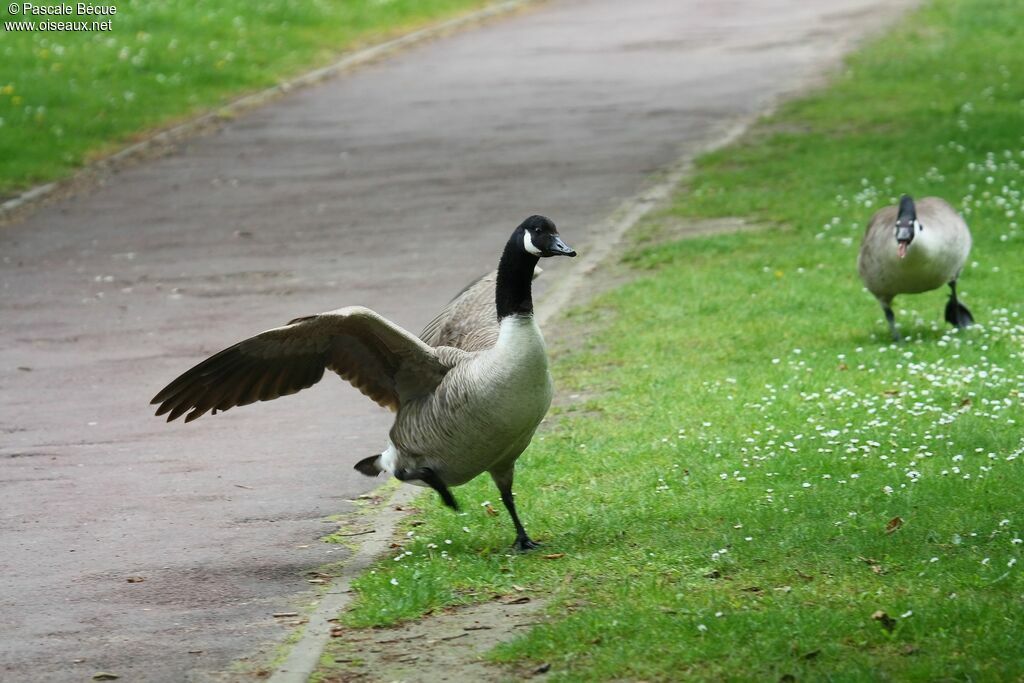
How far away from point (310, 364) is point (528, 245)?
51.0 inches

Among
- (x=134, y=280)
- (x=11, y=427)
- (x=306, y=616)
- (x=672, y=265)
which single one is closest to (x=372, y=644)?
(x=306, y=616)

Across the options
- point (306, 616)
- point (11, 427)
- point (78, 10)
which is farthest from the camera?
point (78, 10)

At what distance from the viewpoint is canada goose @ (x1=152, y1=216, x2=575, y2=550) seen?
633 cm

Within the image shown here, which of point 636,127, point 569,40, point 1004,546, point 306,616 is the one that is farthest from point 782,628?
point 569,40

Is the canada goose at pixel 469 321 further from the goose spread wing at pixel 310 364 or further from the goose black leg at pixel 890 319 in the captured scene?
the goose black leg at pixel 890 319

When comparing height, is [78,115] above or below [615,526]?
above

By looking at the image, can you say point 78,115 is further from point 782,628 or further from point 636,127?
point 782,628

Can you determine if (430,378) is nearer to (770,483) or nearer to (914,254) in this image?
(770,483)

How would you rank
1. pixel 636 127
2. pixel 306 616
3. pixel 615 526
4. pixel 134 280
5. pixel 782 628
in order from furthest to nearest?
1. pixel 636 127
2. pixel 134 280
3. pixel 615 526
4. pixel 306 616
5. pixel 782 628

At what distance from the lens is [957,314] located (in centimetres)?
992

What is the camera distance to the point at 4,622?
6.29 metres

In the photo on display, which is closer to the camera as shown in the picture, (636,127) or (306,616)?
(306,616)

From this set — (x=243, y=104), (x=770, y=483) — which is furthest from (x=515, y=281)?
(x=243, y=104)

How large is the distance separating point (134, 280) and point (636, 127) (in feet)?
25.8
